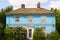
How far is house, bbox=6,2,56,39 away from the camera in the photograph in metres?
54.0

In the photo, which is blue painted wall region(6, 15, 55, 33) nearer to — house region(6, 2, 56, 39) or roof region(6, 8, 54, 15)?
house region(6, 2, 56, 39)

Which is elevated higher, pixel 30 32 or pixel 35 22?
pixel 35 22

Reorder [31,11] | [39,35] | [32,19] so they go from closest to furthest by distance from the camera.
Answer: [39,35] < [32,19] < [31,11]

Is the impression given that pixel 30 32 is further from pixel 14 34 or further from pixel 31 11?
pixel 14 34

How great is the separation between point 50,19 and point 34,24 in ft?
11.2

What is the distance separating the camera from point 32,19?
5500 centimetres

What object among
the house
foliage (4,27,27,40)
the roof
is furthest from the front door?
foliage (4,27,27,40)

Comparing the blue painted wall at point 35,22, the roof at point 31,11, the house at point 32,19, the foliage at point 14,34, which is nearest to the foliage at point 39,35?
the foliage at point 14,34

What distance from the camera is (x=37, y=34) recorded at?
159 ft

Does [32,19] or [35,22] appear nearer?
[35,22]

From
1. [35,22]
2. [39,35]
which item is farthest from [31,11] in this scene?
[39,35]

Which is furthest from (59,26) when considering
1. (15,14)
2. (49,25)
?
(15,14)

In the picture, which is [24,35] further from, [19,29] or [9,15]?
[9,15]

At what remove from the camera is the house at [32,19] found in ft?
177
